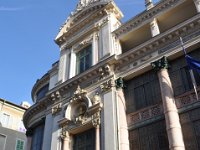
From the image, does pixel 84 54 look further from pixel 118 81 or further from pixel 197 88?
pixel 197 88

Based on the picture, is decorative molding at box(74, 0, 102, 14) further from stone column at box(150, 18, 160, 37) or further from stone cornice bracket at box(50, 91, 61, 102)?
stone cornice bracket at box(50, 91, 61, 102)

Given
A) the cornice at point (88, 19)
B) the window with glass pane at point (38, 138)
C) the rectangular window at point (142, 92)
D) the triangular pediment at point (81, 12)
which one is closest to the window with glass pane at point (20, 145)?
the window with glass pane at point (38, 138)

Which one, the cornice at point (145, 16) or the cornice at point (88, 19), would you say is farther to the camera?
the cornice at point (88, 19)

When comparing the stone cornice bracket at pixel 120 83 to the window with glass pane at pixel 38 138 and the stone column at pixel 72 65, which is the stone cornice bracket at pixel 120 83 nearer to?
the stone column at pixel 72 65

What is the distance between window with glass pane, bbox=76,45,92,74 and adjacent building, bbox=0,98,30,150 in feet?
49.0

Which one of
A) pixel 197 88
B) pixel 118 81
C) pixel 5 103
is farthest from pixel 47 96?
pixel 5 103

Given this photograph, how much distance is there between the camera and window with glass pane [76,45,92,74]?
2143 cm

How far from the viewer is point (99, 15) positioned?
909 inches

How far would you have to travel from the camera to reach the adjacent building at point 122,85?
1480 centimetres

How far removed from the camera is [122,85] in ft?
58.2

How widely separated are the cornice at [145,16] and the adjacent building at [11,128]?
1879cm

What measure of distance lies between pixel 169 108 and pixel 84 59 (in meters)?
9.38

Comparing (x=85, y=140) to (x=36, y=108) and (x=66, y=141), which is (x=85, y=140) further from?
(x=36, y=108)

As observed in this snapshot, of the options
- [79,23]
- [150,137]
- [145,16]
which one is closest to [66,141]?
→ [150,137]
